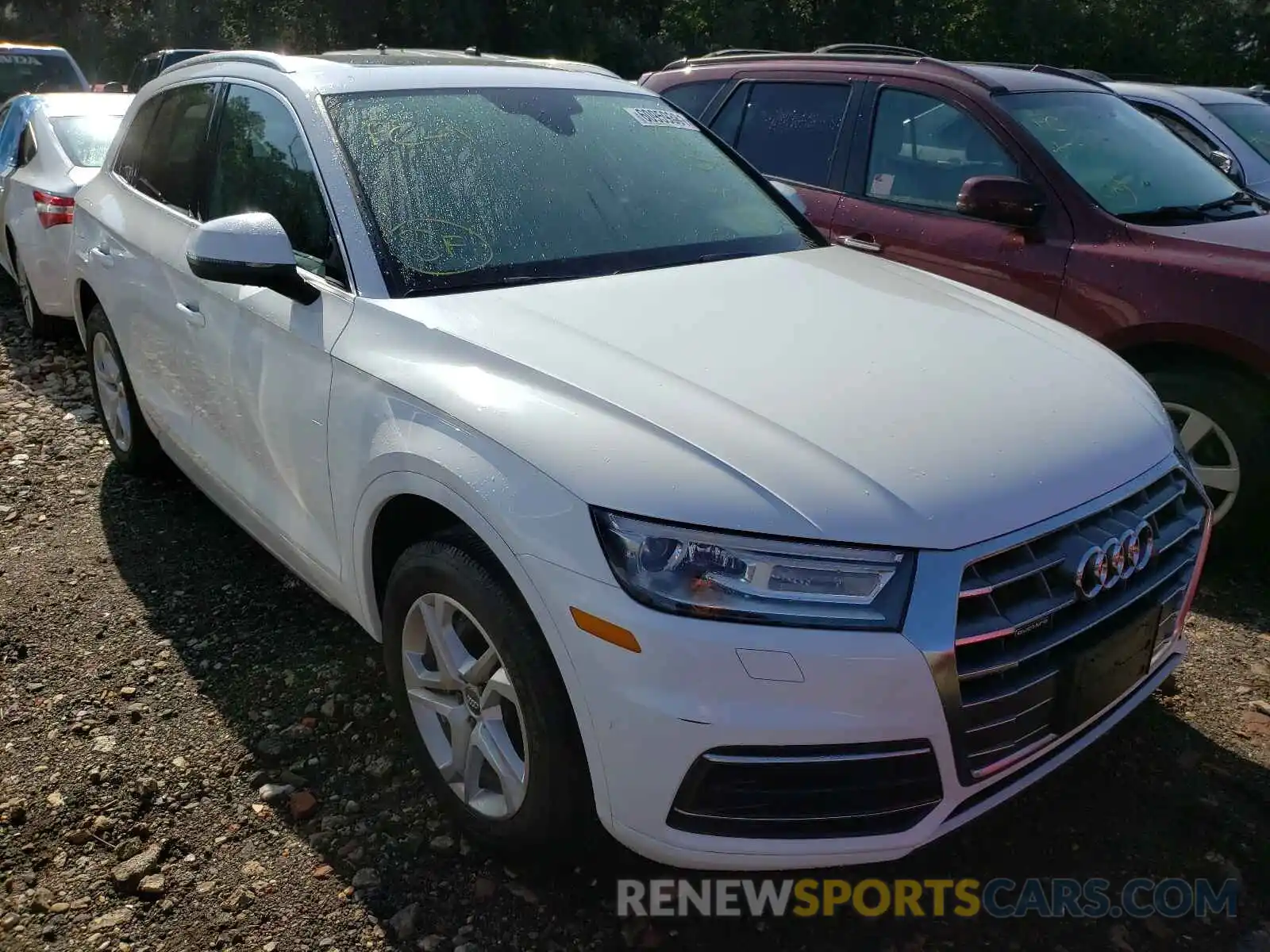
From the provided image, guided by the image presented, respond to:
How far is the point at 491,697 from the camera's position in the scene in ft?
7.57

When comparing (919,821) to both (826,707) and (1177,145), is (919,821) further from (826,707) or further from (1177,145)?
(1177,145)

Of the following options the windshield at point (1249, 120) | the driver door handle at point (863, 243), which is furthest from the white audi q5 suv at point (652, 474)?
the windshield at point (1249, 120)

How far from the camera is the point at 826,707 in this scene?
1.88 metres

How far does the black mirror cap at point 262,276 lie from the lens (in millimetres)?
2654

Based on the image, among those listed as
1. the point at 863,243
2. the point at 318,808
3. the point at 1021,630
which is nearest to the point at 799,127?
the point at 863,243

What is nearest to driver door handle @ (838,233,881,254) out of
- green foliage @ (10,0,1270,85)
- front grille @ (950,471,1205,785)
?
front grille @ (950,471,1205,785)

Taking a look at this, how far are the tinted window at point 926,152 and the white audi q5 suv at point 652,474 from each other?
5.00 feet

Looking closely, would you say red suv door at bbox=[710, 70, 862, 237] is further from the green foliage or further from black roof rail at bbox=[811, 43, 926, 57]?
the green foliage

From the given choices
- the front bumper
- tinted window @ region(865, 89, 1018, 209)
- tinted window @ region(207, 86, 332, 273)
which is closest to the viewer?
the front bumper

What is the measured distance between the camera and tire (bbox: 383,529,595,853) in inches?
82.4

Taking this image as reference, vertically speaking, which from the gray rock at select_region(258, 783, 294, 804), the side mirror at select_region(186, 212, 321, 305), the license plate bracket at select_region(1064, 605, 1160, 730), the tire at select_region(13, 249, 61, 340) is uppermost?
the side mirror at select_region(186, 212, 321, 305)

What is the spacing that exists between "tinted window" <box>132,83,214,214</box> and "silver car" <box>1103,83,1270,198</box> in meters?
5.66

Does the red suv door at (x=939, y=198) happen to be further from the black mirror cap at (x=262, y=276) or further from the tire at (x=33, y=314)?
the tire at (x=33, y=314)

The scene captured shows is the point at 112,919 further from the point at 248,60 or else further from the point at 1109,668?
the point at 248,60
